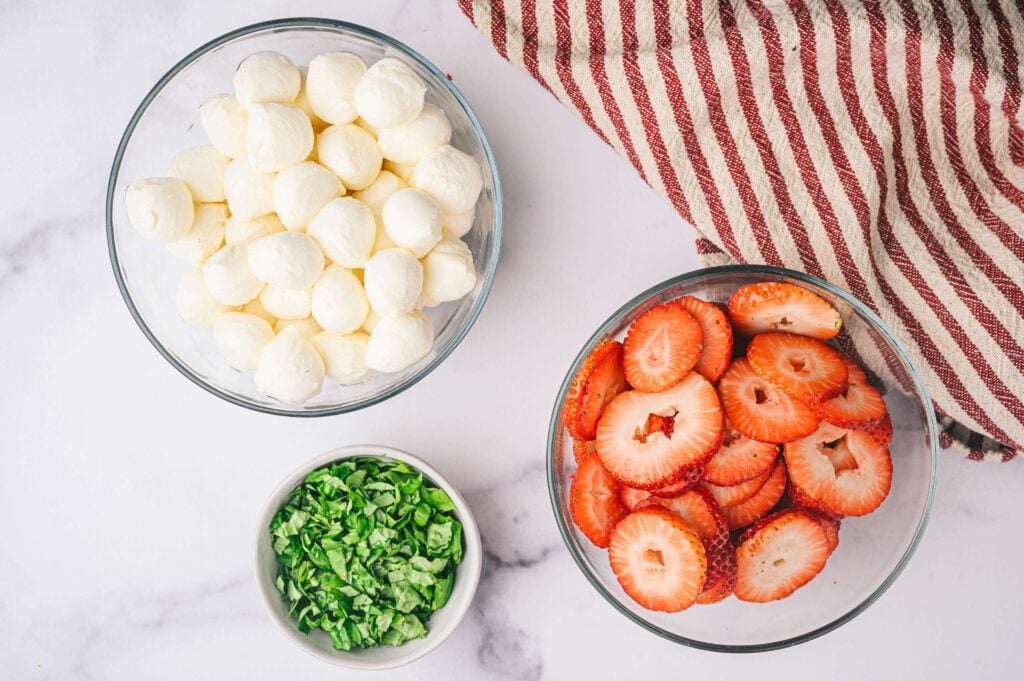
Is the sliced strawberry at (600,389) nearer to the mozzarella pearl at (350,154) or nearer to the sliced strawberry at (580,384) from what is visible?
the sliced strawberry at (580,384)

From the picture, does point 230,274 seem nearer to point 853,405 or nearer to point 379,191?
point 379,191

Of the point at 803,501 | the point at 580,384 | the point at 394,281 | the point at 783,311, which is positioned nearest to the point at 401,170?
the point at 394,281

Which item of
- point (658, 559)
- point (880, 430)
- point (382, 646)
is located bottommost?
point (382, 646)

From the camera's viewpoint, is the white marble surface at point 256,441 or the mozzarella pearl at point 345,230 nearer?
the mozzarella pearl at point 345,230

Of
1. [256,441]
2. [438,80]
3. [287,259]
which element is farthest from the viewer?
[256,441]

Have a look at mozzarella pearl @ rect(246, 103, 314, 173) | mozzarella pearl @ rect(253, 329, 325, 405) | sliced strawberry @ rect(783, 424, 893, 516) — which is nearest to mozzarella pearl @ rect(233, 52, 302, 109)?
mozzarella pearl @ rect(246, 103, 314, 173)

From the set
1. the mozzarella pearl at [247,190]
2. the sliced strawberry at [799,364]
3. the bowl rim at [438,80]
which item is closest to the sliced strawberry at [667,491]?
the sliced strawberry at [799,364]

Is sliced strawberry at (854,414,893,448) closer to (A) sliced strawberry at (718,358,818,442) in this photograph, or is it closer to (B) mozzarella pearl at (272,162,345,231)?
(A) sliced strawberry at (718,358,818,442)
